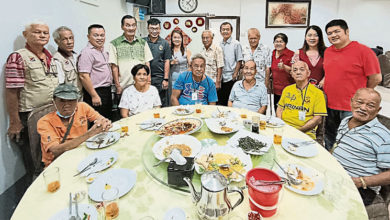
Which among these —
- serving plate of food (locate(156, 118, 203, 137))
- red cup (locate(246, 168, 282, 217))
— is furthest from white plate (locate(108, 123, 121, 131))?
red cup (locate(246, 168, 282, 217))

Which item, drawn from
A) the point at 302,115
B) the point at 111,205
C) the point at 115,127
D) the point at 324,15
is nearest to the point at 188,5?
the point at 324,15

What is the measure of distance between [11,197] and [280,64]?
3589mm

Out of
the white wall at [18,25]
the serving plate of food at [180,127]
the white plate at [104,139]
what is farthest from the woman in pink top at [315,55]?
the white wall at [18,25]

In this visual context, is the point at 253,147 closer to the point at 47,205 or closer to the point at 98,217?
the point at 98,217

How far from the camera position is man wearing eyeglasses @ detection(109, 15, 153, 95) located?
295cm

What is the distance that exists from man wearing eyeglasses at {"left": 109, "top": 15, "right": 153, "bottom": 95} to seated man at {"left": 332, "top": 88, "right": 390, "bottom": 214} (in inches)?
105

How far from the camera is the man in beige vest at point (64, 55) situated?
95.0 inches

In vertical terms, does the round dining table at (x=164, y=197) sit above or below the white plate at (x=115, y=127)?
below

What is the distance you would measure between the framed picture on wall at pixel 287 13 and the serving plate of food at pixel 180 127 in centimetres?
622

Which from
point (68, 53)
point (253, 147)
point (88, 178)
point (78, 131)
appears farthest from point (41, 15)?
point (253, 147)

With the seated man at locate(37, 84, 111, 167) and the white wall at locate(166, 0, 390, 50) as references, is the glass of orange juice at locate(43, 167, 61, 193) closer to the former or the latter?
the seated man at locate(37, 84, 111, 167)

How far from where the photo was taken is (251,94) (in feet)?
8.48

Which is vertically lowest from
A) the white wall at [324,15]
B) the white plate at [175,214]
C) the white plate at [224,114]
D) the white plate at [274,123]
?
the white plate at [175,214]

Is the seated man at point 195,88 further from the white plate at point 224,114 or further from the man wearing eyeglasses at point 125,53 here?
the man wearing eyeglasses at point 125,53
